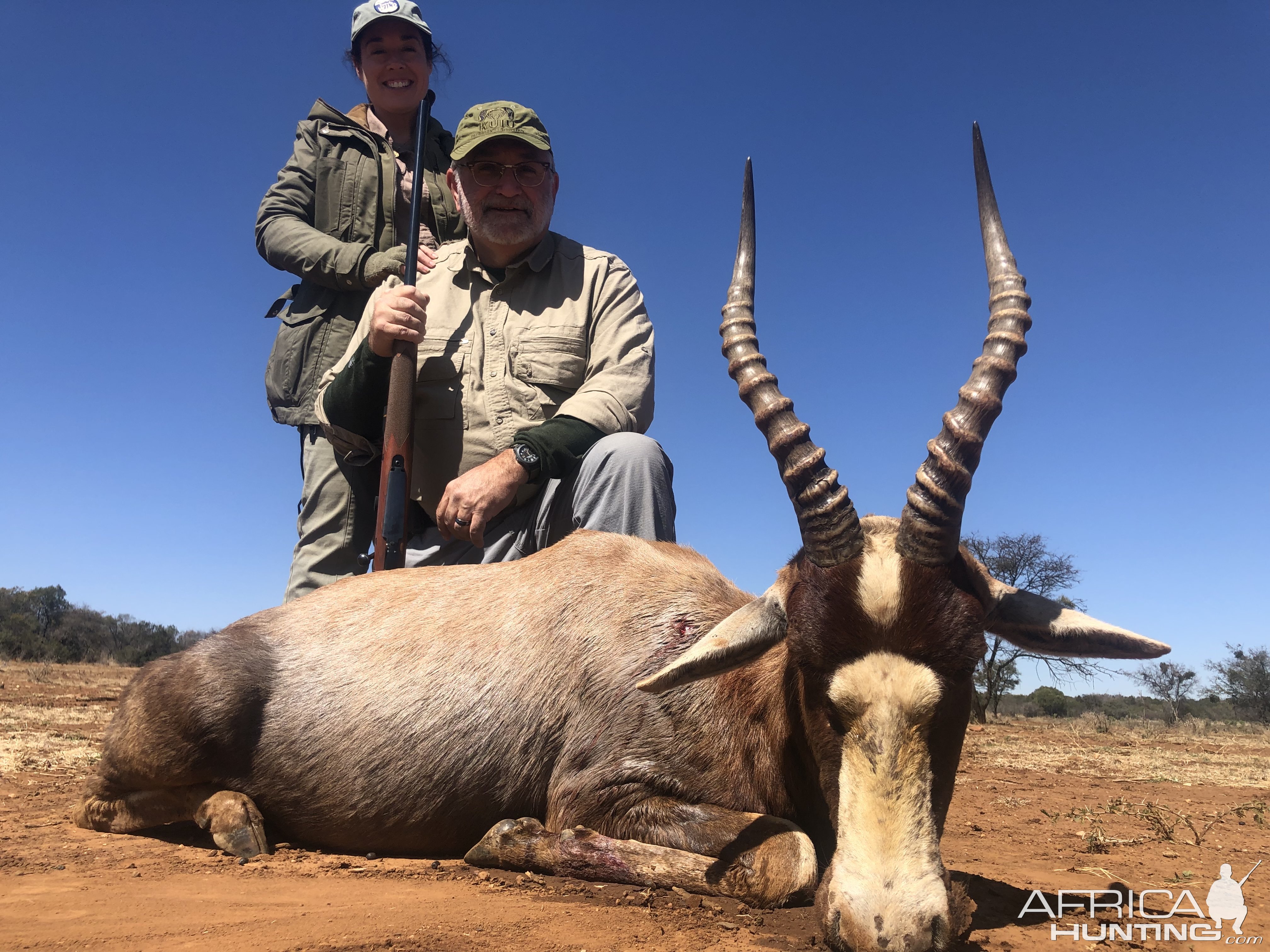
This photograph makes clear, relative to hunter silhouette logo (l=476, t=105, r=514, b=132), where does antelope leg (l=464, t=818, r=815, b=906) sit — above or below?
below

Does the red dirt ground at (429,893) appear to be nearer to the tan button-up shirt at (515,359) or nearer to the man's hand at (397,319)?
the tan button-up shirt at (515,359)

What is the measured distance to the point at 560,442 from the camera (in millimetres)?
4883

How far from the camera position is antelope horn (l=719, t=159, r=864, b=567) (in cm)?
312

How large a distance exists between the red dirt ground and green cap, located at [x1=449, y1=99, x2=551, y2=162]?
4.03m

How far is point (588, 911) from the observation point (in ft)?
9.46

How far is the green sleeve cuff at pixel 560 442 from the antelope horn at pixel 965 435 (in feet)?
7.10

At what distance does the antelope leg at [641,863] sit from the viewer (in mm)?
3092

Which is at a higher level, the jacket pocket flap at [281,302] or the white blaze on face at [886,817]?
the jacket pocket flap at [281,302]

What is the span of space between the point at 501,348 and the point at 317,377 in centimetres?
163

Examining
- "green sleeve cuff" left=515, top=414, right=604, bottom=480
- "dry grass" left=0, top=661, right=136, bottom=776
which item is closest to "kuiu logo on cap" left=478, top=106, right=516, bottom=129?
"green sleeve cuff" left=515, top=414, right=604, bottom=480

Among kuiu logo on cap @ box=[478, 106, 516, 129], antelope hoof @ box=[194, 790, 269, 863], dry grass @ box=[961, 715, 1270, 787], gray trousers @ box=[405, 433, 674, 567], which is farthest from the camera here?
dry grass @ box=[961, 715, 1270, 787]

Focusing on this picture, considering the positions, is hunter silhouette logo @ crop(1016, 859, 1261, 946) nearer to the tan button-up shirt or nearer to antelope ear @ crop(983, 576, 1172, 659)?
antelope ear @ crop(983, 576, 1172, 659)

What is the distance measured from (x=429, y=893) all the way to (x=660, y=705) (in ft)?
3.61

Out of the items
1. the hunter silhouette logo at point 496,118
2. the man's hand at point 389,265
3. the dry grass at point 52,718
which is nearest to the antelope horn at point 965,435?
the hunter silhouette logo at point 496,118
